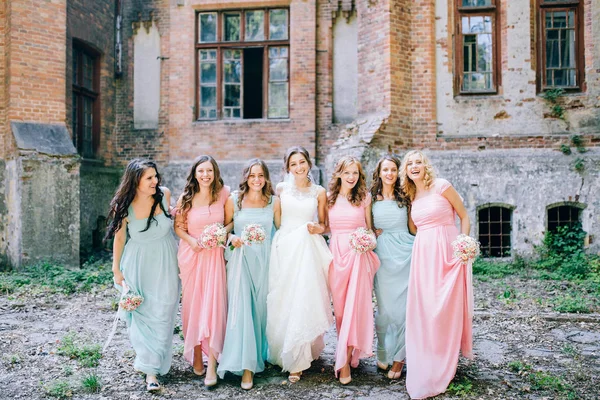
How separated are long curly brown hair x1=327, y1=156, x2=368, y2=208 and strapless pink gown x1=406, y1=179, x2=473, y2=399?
589mm

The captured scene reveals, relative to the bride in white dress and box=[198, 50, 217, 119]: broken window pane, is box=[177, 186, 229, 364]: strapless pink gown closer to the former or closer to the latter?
the bride in white dress

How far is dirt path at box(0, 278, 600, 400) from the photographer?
4297mm

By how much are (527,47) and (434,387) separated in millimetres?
8157

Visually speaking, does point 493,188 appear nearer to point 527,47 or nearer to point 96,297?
point 527,47

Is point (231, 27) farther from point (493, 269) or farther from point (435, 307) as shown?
point (435, 307)

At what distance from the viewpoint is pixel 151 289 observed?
453cm

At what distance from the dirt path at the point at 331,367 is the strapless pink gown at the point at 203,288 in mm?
429

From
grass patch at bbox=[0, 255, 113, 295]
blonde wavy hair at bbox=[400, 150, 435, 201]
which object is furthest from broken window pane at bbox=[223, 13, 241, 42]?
blonde wavy hair at bbox=[400, 150, 435, 201]

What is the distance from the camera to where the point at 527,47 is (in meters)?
10.1

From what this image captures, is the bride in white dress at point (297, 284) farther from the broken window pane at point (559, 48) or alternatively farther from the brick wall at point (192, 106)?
the broken window pane at point (559, 48)

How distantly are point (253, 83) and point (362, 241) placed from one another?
8.50m

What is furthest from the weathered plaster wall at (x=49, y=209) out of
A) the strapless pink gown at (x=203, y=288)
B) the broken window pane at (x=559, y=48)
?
the broken window pane at (x=559, y=48)

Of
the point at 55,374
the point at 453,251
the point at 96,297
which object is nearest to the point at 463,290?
the point at 453,251

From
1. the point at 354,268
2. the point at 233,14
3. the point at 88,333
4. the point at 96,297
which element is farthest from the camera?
the point at 233,14
